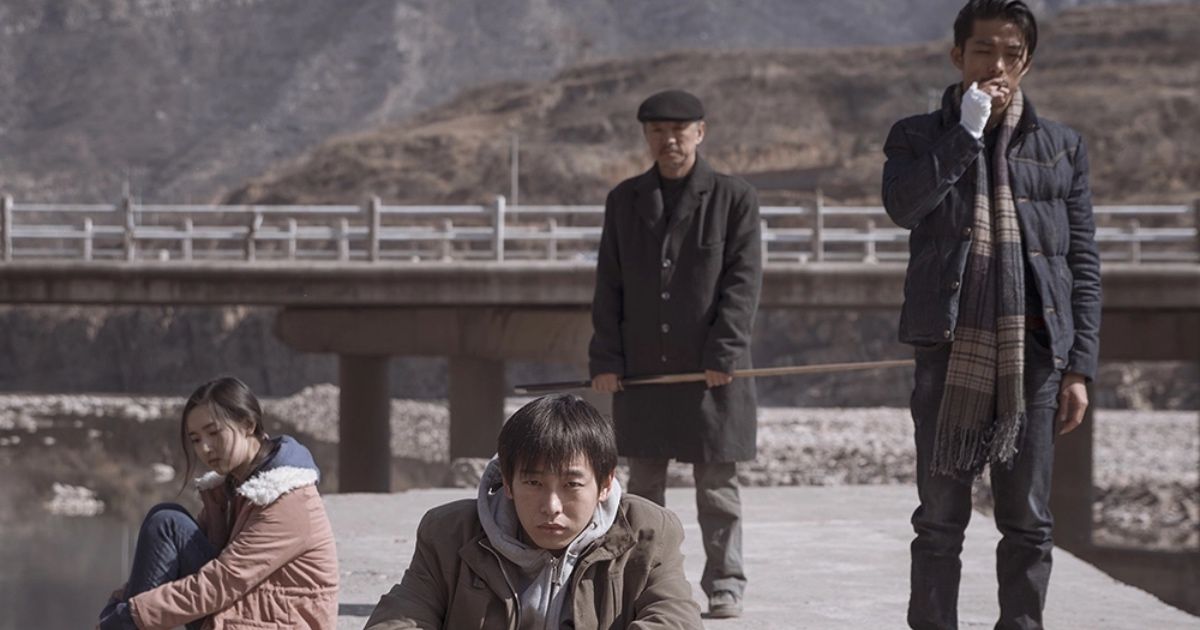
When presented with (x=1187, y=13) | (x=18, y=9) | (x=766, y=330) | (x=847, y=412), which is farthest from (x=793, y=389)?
(x=18, y=9)

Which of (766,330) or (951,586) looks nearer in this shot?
(951,586)

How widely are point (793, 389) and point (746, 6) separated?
84.6m

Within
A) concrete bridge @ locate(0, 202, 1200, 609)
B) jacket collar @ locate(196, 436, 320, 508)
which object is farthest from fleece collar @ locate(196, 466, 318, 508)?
concrete bridge @ locate(0, 202, 1200, 609)

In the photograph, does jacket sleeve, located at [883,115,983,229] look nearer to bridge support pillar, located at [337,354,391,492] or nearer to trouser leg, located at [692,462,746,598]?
trouser leg, located at [692,462,746,598]

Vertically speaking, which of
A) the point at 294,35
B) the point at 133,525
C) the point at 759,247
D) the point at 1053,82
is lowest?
the point at 133,525

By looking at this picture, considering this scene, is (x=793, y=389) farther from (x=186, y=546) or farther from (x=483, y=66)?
(x=483, y=66)

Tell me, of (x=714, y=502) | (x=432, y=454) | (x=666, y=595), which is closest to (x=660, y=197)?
(x=714, y=502)

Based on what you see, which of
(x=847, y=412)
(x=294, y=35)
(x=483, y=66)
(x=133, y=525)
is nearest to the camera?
(x=133, y=525)

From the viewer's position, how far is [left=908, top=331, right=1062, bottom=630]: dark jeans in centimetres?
525

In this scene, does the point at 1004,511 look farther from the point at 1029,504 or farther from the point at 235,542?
the point at 235,542

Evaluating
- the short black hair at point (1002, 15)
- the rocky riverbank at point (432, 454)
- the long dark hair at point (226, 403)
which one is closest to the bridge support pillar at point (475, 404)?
the rocky riverbank at point (432, 454)

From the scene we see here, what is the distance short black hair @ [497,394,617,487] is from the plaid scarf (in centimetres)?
175

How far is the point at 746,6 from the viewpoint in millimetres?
142250

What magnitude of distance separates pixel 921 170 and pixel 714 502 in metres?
1.95
